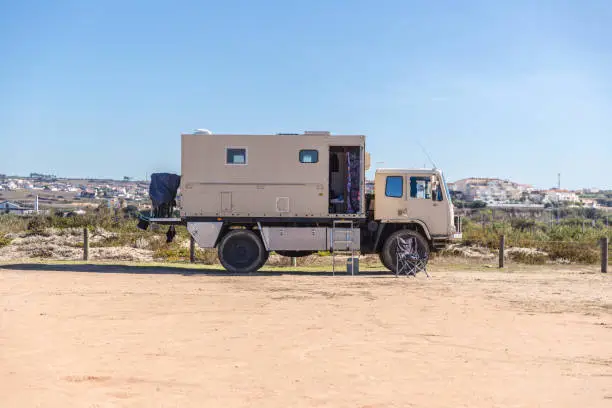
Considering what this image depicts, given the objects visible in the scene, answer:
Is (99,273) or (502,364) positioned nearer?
(502,364)

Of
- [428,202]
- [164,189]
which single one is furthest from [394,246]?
[164,189]

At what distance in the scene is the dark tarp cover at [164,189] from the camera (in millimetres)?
19438

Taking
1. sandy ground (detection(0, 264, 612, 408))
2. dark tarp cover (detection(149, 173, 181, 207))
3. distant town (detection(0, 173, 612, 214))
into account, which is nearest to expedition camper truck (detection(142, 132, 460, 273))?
dark tarp cover (detection(149, 173, 181, 207))

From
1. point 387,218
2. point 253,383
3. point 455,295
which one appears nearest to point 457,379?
point 253,383

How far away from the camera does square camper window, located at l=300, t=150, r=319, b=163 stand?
18.6 meters

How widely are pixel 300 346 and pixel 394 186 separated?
35.6 feet

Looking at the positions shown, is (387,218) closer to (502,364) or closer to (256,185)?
(256,185)

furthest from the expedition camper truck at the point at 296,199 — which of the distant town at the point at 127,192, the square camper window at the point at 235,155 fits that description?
the distant town at the point at 127,192

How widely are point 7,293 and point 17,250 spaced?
13.8 meters

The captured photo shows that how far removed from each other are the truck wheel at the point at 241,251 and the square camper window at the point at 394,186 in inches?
149

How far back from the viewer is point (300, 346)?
902cm

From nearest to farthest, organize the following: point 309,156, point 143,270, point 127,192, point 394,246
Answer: point 309,156 → point 394,246 → point 143,270 → point 127,192

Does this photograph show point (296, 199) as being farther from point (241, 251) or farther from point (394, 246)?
point (394, 246)

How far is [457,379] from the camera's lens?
750 centimetres
